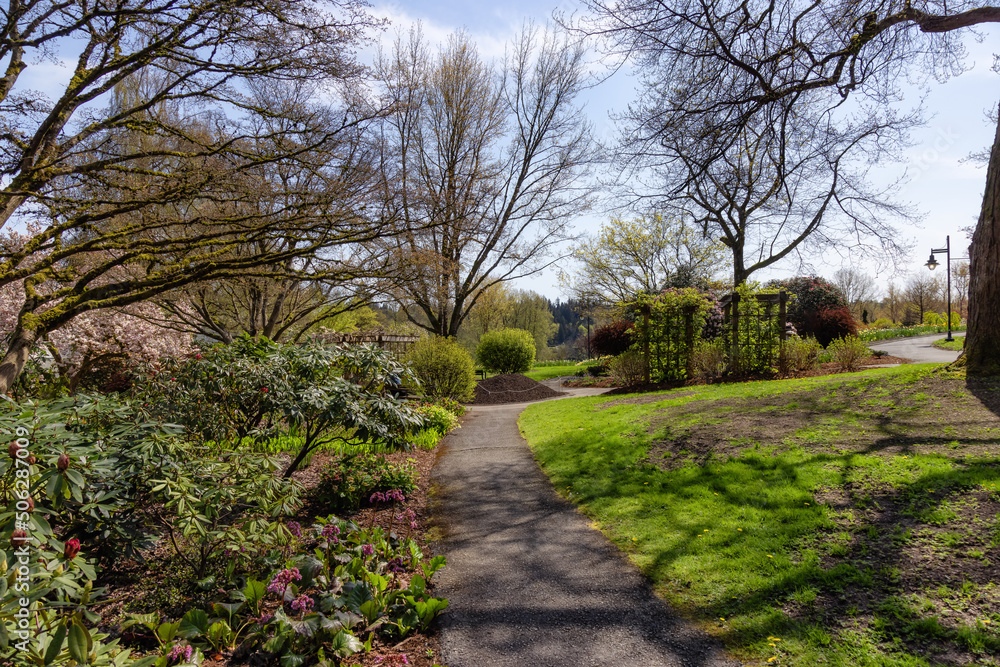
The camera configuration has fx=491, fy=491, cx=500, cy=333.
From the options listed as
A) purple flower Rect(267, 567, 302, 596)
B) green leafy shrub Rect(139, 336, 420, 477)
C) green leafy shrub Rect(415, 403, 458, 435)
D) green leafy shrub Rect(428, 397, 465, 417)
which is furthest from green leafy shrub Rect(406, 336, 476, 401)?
purple flower Rect(267, 567, 302, 596)

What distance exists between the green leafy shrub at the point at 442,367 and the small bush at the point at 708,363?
626 cm

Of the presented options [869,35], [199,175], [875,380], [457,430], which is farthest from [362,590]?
[869,35]

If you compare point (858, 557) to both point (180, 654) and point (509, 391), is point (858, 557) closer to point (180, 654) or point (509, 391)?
point (180, 654)

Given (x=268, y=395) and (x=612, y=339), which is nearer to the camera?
(x=268, y=395)

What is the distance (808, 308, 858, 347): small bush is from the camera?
1970cm

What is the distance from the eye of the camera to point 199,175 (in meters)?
4.38

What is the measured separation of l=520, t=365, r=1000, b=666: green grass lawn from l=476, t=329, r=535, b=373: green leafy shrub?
1526 centimetres

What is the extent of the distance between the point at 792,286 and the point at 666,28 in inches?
881

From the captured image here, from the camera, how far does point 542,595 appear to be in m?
3.45

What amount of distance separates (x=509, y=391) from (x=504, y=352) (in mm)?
5350

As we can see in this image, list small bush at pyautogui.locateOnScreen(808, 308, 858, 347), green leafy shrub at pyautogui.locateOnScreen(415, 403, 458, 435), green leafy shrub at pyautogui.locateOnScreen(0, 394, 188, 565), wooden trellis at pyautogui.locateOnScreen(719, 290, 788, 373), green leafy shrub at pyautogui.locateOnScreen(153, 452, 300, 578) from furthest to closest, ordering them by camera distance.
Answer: small bush at pyautogui.locateOnScreen(808, 308, 858, 347) < wooden trellis at pyautogui.locateOnScreen(719, 290, 788, 373) < green leafy shrub at pyautogui.locateOnScreen(415, 403, 458, 435) < green leafy shrub at pyautogui.locateOnScreen(153, 452, 300, 578) < green leafy shrub at pyautogui.locateOnScreen(0, 394, 188, 565)

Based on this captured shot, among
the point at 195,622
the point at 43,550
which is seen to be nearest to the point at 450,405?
the point at 195,622

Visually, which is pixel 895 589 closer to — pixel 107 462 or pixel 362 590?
pixel 362 590

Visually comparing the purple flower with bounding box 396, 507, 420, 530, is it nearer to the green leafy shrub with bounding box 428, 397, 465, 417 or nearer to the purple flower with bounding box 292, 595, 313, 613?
the purple flower with bounding box 292, 595, 313, 613
